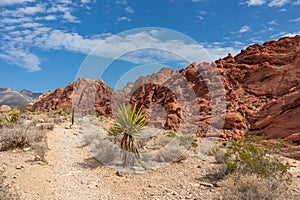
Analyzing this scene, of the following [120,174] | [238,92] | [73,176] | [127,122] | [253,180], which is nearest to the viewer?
[253,180]

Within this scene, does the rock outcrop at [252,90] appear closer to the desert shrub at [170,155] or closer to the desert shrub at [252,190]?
the desert shrub at [170,155]

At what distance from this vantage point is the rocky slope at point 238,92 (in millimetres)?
23266

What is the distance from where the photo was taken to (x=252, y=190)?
5.75 metres

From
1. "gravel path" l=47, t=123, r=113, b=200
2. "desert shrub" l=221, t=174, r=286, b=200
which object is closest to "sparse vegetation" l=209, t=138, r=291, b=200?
"desert shrub" l=221, t=174, r=286, b=200

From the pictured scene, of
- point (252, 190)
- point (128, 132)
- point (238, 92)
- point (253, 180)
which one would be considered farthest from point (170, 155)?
point (238, 92)

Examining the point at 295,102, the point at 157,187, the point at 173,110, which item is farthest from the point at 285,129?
the point at 157,187

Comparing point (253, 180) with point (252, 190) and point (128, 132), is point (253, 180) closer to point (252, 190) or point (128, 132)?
point (252, 190)

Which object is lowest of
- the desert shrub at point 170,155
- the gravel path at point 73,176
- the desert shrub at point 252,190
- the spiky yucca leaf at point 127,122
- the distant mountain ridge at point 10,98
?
the gravel path at point 73,176

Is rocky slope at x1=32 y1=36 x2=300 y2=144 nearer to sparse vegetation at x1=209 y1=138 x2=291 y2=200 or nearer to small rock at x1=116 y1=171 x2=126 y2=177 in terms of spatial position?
sparse vegetation at x1=209 y1=138 x2=291 y2=200

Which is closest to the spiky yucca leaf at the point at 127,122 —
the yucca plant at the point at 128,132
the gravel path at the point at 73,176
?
the yucca plant at the point at 128,132

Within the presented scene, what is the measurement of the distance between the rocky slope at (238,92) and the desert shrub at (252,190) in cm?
1481

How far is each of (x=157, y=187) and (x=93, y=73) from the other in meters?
9.04

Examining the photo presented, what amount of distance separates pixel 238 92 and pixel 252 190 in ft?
92.2

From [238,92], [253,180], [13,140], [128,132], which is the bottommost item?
[13,140]
